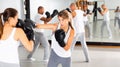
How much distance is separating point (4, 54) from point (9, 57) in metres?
0.06

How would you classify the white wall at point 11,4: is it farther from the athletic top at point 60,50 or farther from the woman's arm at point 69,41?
the woman's arm at point 69,41

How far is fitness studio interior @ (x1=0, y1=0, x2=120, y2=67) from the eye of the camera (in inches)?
98.1

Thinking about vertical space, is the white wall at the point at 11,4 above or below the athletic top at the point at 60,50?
above

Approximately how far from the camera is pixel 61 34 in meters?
2.81

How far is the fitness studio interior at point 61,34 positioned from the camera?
249cm

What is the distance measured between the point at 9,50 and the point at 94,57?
3.49 metres


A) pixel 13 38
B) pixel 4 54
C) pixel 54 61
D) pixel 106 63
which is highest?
pixel 13 38

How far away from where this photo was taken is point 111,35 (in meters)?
7.02

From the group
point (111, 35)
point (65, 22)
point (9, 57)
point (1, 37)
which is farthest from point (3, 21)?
point (111, 35)

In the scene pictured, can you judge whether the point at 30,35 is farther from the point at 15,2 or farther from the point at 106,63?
the point at 15,2

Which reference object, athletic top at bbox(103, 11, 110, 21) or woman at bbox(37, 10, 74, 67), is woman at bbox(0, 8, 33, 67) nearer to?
woman at bbox(37, 10, 74, 67)

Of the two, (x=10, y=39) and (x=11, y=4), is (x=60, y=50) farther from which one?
(x=11, y=4)

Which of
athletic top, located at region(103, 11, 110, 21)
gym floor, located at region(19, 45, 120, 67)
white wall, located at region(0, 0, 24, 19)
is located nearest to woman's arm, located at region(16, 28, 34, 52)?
gym floor, located at region(19, 45, 120, 67)

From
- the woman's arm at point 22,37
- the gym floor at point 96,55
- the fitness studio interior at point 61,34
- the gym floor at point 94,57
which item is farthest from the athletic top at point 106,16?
the woman's arm at point 22,37
